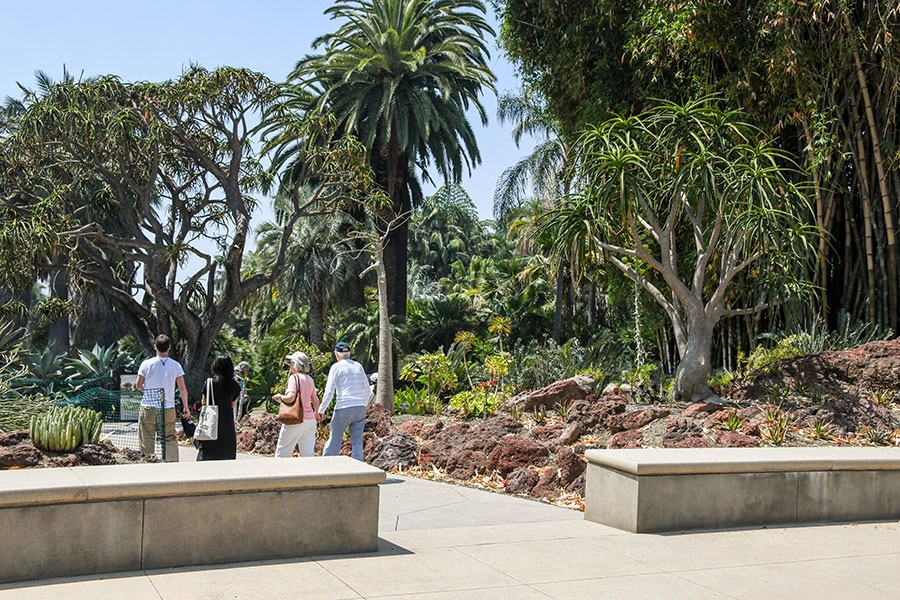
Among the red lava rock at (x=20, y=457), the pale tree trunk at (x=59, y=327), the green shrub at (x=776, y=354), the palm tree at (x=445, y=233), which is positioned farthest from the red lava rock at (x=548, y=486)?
the palm tree at (x=445, y=233)

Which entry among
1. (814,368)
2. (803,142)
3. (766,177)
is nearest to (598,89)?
(803,142)

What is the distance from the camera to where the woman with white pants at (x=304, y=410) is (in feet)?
29.8

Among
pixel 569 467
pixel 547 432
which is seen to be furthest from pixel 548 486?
pixel 547 432

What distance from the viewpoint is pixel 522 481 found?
9.29 m

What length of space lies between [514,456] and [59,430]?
469 centimetres

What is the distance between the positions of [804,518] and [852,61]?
972 cm

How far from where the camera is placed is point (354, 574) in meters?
5.43

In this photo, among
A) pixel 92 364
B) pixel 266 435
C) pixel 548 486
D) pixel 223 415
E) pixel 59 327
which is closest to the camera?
pixel 223 415

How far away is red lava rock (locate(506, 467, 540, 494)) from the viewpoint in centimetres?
922

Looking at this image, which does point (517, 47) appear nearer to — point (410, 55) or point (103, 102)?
point (410, 55)

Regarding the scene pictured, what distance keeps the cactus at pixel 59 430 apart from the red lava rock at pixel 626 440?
565 centimetres

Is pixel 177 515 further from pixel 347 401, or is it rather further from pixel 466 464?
pixel 466 464

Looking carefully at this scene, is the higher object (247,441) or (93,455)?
(93,455)

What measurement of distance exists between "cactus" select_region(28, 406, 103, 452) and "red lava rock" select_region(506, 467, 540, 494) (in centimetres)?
409
